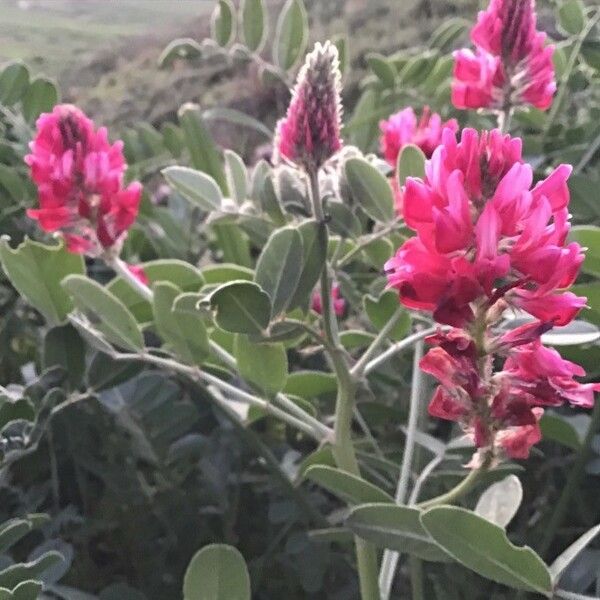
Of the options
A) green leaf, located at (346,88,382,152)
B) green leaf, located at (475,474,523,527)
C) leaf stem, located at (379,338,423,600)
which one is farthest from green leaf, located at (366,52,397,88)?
green leaf, located at (475,474,523,527)

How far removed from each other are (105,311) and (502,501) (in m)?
0.22

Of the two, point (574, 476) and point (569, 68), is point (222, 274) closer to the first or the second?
point (574, 476)

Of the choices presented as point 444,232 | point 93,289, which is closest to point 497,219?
point 444,232

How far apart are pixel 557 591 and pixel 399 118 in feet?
1.05

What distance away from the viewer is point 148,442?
629 mm

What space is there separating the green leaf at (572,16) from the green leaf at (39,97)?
0.41m

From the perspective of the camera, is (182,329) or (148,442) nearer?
(182,329)

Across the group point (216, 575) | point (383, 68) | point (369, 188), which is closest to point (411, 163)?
point (369, 188)

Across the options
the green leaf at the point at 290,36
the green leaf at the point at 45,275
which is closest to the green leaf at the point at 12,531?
the green leaf at the point at 45,275

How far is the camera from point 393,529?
40 centimetres

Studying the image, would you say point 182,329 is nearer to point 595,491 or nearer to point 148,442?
point 148,442

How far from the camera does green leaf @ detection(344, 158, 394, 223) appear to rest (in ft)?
1.64

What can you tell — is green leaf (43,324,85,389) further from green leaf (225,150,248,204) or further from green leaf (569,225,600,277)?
green leaf (569,225,600,277)

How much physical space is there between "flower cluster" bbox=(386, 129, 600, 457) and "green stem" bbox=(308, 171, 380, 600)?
0.09m
